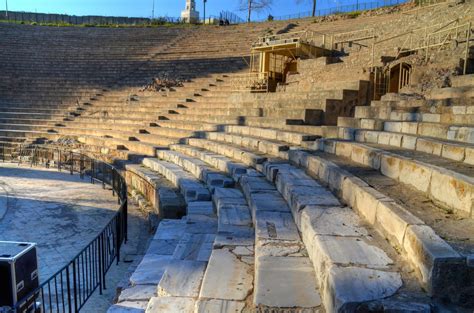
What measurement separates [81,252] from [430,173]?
3.37 metres

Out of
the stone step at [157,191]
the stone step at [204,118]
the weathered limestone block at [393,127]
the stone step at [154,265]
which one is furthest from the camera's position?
the stone step at [204,118]

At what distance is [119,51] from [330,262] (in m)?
23.9

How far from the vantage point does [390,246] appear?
2693mm

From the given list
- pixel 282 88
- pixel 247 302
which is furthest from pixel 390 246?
pixel 282 88

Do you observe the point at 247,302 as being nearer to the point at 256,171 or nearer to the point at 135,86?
the point at 256,171

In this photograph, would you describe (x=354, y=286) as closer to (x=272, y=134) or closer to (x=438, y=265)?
(x=438, y=265)

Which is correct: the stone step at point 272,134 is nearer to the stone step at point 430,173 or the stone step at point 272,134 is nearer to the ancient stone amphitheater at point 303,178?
the ancient stone amphitheater at point 303,178

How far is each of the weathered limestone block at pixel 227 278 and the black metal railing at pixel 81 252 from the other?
132 centimetres

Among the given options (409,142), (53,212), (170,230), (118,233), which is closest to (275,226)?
(170,230)

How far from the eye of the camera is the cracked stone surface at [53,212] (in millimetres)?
5934

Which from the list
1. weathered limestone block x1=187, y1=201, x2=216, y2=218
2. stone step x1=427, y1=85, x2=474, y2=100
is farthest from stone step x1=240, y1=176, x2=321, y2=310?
stone step x1=427, y1=85, x2=474, y2=100

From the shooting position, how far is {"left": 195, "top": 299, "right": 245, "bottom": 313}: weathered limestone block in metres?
2.49

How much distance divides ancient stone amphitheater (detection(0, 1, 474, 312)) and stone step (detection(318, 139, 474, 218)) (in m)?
0.02

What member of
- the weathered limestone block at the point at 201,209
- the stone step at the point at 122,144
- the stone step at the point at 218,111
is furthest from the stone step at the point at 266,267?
the stone step at the point at 122,144
